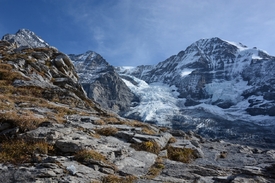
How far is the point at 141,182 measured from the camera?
35.0ft

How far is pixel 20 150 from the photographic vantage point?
444 inches

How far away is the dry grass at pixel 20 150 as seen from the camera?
1066 cm

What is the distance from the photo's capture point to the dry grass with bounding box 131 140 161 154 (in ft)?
52.0

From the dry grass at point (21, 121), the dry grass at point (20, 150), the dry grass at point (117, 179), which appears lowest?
the dry grass at point (117, 179)

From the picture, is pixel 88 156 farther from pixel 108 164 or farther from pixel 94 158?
pixel 108 164

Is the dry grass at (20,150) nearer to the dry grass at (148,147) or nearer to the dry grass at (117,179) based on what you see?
the dry grass at (117,179)

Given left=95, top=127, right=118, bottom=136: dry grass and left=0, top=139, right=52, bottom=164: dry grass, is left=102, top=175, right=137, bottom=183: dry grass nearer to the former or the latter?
left=0, top=139, right=52, bottom=164: dry grass

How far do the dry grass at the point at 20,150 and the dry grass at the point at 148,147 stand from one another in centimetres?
591

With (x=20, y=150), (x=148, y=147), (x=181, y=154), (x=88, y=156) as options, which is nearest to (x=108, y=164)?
(x=88, y=156)

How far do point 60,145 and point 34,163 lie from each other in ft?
6.44

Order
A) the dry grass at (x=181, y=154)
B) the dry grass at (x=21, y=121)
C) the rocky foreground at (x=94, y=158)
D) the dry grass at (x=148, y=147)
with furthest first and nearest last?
the dry grass at (x=181, y=154)
the dry grass at (x=148, y=147)
the dry grass at (x=21, y=121)
the rocky foreground at (x=94, y=158)

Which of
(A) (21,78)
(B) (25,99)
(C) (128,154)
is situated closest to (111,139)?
(C) (128,154)

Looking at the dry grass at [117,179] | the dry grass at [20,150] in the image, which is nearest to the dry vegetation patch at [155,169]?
the dry grass at [117,179]

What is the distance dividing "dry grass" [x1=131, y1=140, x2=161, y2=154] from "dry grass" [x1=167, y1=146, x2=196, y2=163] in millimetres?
1105
